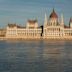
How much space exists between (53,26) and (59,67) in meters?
108

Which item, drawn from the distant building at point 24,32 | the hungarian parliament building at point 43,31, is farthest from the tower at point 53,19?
the distant building at point 24,32

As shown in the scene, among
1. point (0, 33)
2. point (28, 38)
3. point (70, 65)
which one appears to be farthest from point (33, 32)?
point (70, 65)

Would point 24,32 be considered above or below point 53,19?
below

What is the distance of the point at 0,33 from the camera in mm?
157875

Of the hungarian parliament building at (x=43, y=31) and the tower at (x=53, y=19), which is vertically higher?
the tower at (x=53, y=19)

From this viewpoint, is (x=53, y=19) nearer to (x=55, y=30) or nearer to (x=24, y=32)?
(x=55, y=30)

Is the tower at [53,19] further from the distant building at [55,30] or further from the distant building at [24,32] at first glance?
the distant building at [24,32]

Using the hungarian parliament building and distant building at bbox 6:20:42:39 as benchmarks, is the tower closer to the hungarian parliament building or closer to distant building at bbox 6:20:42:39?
the hungarian parliament building

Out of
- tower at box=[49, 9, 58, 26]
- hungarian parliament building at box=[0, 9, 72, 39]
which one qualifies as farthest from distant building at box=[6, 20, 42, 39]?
tower at box=[49, 9, 58, 26]

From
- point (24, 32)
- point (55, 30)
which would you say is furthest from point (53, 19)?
point (24, 32)

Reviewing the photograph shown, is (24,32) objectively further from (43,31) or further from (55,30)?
(55,30)

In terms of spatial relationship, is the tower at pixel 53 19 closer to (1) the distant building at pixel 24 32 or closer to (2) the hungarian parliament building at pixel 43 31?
(2) the hungarian parliament building at pixel 43 31

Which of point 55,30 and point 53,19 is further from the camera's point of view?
point 53,19

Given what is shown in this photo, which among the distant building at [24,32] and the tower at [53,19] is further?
the tower at [53,19]
